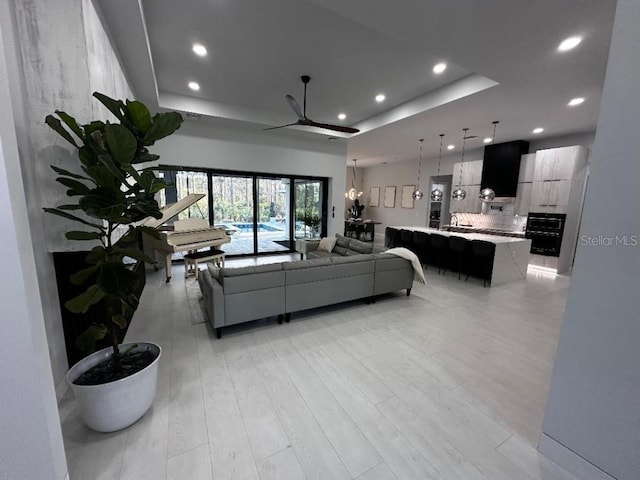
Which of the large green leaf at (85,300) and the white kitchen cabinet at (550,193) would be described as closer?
the large green leaf at (85,300)

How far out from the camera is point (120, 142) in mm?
1464

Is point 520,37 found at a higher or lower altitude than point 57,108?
higher

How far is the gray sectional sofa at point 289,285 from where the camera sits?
9.47ft

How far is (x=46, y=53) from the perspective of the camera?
5.56ft

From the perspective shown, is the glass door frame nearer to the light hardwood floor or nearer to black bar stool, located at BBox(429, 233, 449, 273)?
black bar stool, located at BBox(429, 233, 449, 273)

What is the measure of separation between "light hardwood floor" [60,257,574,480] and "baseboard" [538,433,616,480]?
0.07 meters

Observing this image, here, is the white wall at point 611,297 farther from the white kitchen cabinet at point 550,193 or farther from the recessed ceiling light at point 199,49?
the white kitchen cabinet at point 550,193

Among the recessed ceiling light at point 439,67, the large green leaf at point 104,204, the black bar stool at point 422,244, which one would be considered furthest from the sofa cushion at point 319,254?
the large green leaf at point 104,204

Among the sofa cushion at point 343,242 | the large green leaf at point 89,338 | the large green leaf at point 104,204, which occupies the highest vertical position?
the large green leaf at point 104,204

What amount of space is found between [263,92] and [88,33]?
3263 mm

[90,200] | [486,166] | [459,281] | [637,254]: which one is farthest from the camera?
[486,166]

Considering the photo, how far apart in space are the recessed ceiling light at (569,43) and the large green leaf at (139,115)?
13.1ft

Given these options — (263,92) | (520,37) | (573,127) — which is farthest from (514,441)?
(573,127)

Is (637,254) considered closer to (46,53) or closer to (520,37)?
(520,37)
